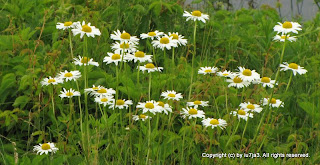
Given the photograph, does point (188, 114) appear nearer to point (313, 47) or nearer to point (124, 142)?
point (124, 142)

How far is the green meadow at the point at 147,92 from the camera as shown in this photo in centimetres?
246

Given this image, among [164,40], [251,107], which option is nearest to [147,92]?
[164,40]

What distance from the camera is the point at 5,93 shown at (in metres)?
3.14

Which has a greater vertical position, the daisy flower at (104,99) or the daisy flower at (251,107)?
the daisy flower at (104,99)

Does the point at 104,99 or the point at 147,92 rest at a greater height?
the point at 104,99

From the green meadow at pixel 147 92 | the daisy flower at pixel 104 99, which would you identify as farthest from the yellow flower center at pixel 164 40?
the daisy flower at pixel 104 99

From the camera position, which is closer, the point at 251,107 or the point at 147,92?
the point at 251,107

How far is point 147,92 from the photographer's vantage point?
3238mm

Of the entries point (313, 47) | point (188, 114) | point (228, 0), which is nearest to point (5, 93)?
point (188, 114)

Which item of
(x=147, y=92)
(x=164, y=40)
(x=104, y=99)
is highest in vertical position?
(x=164, y=40)

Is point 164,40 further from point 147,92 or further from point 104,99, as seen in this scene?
point 147,92

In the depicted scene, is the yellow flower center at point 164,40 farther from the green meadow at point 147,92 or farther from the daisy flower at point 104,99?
the daisy flower at point 104,99

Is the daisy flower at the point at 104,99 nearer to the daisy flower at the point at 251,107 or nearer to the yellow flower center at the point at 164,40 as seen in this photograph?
the yellow flower center at the point at 164,40

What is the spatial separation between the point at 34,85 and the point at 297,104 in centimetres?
194
